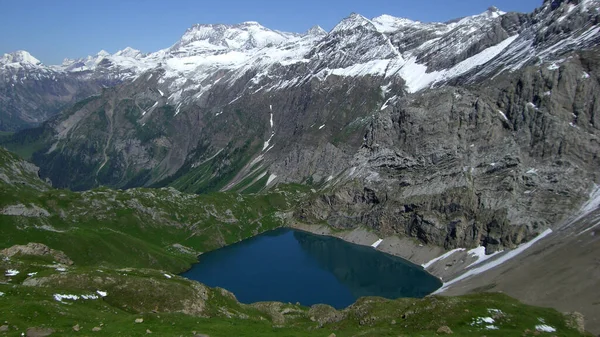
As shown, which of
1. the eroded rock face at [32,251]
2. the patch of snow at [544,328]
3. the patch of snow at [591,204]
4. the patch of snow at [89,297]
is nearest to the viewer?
the patch of snow at [544,328]

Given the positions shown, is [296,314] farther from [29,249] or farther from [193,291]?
[29,249]

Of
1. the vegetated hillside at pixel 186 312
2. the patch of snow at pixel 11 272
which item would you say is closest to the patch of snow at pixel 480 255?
the vegetated hillside at pixel 186 312

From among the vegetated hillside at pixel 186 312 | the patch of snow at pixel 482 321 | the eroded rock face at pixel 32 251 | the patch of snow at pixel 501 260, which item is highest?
the eroded rock face at pixel 32 251

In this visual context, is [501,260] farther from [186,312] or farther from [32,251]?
[32,251]

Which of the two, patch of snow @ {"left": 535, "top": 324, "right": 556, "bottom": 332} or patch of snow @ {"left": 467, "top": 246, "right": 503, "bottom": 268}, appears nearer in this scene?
patch of snow @ {"left": 535, "top": 324, "right": 556, "bottom": 332}

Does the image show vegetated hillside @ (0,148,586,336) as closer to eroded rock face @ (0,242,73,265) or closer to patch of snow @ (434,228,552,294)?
eroded rock face @ (0,242,73,265)

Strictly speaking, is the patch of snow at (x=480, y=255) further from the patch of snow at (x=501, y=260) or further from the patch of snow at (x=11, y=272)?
the patch of snow at (x=11, y=272)

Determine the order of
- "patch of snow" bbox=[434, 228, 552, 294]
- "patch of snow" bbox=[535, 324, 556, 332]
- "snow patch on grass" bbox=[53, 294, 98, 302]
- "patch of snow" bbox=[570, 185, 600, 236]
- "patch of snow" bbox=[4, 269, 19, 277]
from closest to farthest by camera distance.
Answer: "patch of snow" bbox=[535, 324, 556, 332] → "snow patch on grass" bbox=[53, 294, 98, 302] → "patch of snow" bbox=[4, 269, 19, 277] → "patch of snow" bbox=[434, 228, 552, 294] → "patch of snow" bbox=[570, 185, 600, 236]

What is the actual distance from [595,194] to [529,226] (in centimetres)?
2751

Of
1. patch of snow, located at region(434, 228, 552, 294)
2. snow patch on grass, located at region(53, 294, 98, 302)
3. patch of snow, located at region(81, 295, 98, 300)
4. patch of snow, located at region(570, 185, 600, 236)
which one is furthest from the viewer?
patch of snow, located at region(570, 185, 600, 236)

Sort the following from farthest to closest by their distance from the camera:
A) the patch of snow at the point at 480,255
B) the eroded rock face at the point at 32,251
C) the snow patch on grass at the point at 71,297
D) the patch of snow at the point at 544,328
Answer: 1. the patch of snow at the point at 480,255
2. the eroded rock face at the point at 32,251
3. the snow patch on grass at the point at 71,297
4. the patch of snow at the point at 544,328

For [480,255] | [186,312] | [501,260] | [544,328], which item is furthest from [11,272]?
[480,255]

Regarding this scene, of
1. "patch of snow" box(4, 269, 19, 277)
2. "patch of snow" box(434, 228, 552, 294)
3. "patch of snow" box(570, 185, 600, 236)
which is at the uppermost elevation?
"patch of snow" box(4, 269, 19, 277)

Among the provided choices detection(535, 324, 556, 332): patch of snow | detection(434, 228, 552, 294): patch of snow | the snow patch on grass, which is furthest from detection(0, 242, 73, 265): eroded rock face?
detection(434, 228, 552, 294): patch of snow
